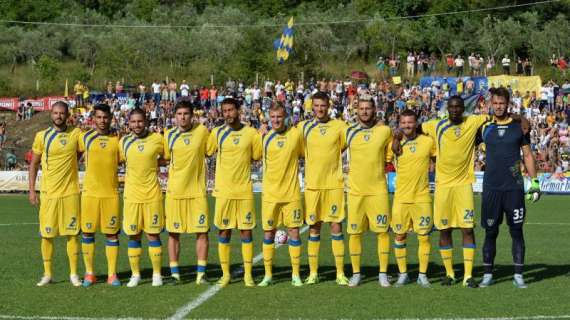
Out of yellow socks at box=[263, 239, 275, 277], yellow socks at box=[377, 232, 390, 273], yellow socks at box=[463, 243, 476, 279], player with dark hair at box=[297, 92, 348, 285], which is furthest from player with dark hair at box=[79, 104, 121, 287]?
yellow socks at box=[463, 243, 476, 279]

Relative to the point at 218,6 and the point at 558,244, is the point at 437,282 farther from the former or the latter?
the point at 218,6

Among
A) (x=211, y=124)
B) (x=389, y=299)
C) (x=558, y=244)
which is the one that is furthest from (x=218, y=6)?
(x=389, y=299)

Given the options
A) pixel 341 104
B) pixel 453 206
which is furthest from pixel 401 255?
pixel 341 104

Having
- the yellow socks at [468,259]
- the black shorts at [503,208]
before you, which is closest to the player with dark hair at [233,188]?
the yellow socks at [468,259]

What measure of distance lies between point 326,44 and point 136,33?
13.8 metres

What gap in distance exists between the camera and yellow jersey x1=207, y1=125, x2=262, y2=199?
12180 millimetres

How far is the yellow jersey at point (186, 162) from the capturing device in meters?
12.2

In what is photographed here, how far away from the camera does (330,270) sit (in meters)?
13.4

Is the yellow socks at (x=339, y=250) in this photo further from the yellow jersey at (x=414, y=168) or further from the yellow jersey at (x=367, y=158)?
the yellow jersey at (x=414, y=168)

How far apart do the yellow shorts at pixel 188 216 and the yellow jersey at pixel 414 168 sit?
252cm

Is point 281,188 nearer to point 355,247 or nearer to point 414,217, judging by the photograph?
point 355,247

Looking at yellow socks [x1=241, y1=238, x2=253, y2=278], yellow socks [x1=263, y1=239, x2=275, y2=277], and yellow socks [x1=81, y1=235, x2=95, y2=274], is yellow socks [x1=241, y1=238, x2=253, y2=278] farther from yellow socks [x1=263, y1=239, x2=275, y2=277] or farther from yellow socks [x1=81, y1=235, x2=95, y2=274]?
yellow socks [x1=81, y1=235, x2=95, y2=274]

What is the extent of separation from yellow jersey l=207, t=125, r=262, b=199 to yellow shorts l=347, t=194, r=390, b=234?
4.45ft

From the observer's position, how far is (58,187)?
12.3 meters
